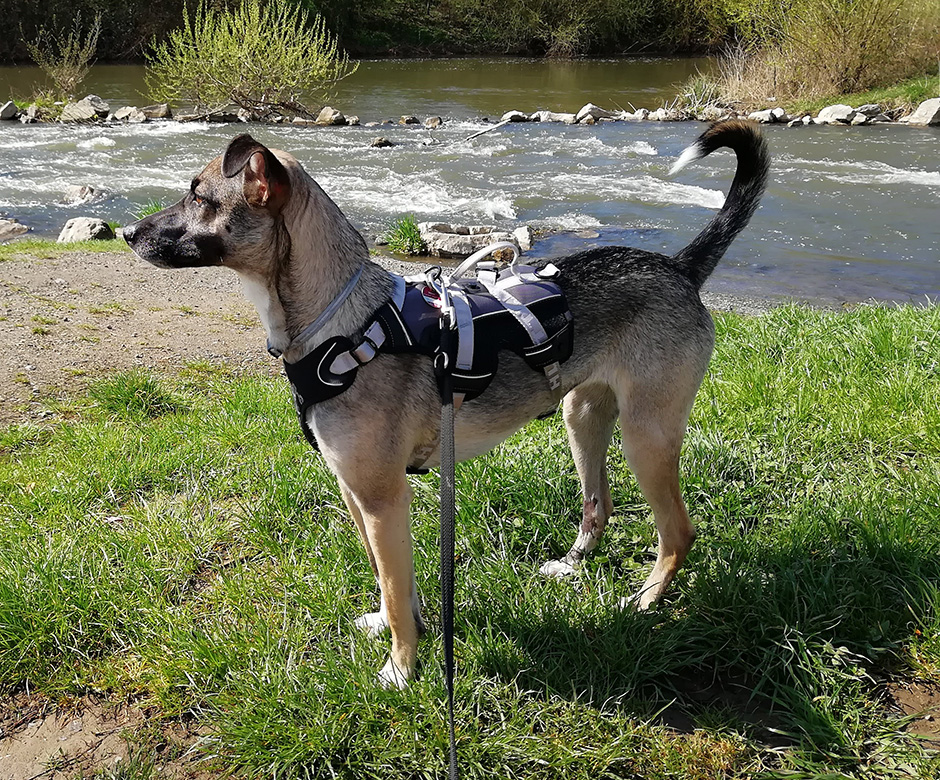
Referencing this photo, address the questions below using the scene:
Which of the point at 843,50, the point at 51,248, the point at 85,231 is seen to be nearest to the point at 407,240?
the point at 51,248

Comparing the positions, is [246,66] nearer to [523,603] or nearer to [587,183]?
[587,183]

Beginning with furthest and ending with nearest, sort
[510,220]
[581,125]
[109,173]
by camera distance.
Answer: [581,125]
[109,173]
[510,220]

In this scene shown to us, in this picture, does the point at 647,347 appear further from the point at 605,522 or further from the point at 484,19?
the point at 484,19

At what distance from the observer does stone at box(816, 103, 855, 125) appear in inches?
799

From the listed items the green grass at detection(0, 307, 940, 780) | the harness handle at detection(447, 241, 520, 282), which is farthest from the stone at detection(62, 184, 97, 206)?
the harness handle at detection(447, 241, 520, 282)

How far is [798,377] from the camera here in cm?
480

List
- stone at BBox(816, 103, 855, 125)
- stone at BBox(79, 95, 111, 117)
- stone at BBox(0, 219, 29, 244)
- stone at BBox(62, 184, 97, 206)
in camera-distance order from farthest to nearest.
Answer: stone at BBox(79, 95, 111, 117)
stone at BBox(816, 103, 855, 125)
stone at BBox(62, 184, 97, 206)
stone at BBox(0, 219, 29, 244)

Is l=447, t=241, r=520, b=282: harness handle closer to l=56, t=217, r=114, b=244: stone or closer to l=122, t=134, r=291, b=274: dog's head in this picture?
l=122, t=134, r=291, b=274: dog's head

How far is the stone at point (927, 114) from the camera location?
19062mm

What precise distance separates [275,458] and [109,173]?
47.6 feet

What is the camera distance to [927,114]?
19.2m

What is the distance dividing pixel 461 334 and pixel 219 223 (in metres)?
0.86

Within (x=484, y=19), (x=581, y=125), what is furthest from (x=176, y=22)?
(x=581, y=125)

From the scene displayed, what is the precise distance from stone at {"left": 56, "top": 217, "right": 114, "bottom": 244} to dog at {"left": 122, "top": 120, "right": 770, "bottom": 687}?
973cm
